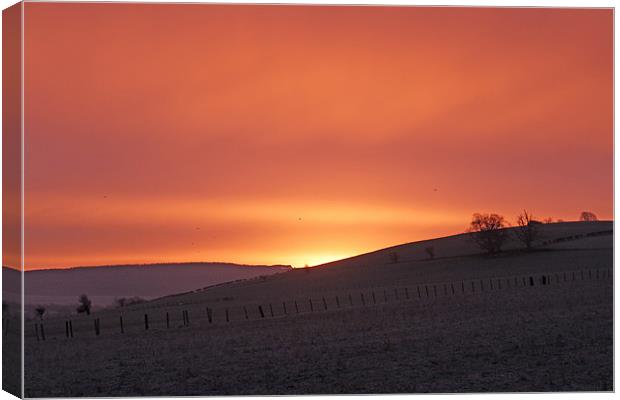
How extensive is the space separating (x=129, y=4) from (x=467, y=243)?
278ft

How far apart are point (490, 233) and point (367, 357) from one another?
6679 centimetres

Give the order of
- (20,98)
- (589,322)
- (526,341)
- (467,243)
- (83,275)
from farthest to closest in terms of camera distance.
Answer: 1. (467,243)
2. (83,275)
3. (589,322)
4. (526,341)
5. (20,98)

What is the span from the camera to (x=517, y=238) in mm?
93188

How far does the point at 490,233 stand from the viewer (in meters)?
88.5

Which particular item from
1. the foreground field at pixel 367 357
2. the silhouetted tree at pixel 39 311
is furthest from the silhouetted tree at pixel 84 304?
the foreground field at pixel 367 357

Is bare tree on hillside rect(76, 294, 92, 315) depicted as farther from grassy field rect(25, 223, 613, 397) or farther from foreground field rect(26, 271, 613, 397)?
foreground field rect(26, 271, 613, 397)

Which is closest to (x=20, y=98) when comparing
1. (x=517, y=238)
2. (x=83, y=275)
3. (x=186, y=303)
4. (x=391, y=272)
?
(x=83, y=275)

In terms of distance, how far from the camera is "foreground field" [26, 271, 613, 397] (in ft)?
64.6

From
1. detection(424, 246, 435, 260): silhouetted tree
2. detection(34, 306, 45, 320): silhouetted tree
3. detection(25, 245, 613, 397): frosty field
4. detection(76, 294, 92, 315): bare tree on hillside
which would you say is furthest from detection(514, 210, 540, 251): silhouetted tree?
detection(25, 245, 613, 397): frosty field

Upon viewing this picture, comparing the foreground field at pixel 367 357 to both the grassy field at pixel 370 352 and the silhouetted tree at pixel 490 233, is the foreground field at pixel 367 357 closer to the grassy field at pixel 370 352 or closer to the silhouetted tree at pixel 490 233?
the grassy field at pixel 370 352

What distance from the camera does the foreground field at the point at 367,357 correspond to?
19703 millimetres

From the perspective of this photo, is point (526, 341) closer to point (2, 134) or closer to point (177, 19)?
point (177, 19)

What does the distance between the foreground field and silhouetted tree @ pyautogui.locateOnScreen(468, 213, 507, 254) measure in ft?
160

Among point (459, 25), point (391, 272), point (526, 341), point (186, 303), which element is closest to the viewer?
point (459, 25)
